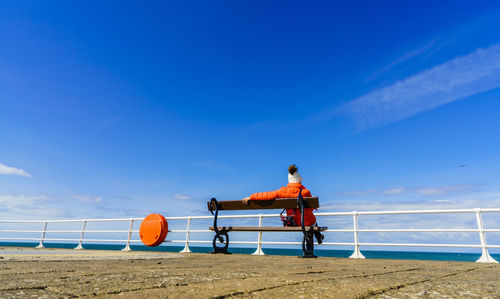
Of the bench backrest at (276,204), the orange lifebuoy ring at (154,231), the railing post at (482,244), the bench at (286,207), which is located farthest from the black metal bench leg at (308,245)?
the orange lifebuoy ring at (154,231)

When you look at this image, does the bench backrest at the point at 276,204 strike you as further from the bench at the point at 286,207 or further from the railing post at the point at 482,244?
the railing post at the point at 482,244

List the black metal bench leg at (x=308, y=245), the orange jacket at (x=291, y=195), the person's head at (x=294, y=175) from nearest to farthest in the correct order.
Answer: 1. the black metal bench leg at (x=308, y=245)
2. the orange jacket at (x=291, y=195)
3. the person's head at (x=294, y=175)

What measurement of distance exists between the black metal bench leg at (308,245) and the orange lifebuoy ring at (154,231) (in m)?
3.37

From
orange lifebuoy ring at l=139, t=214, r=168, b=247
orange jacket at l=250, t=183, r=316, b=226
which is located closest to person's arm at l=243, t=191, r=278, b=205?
orange jacket at l=250, t=183, r=316, b=226

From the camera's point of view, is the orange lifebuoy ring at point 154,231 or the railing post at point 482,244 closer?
the railing post at point 482,244

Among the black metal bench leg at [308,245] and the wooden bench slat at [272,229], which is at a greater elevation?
the wooden bench slat at [272,229]

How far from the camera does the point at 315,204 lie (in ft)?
16.9

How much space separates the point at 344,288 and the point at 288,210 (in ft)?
13.0

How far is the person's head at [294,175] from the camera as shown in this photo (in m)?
5.71

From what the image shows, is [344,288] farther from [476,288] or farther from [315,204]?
[315,204]

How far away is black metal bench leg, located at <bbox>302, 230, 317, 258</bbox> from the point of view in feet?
16.8

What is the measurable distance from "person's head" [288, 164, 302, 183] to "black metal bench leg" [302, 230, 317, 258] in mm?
971

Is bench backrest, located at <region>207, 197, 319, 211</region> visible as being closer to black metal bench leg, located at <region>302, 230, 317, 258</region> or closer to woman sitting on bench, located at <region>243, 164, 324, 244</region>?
woman sitting on bench, located at <region>243, 164, 324, 244</region>

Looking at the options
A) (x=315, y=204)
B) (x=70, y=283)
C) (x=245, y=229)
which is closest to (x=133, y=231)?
(x=245, y=229)
